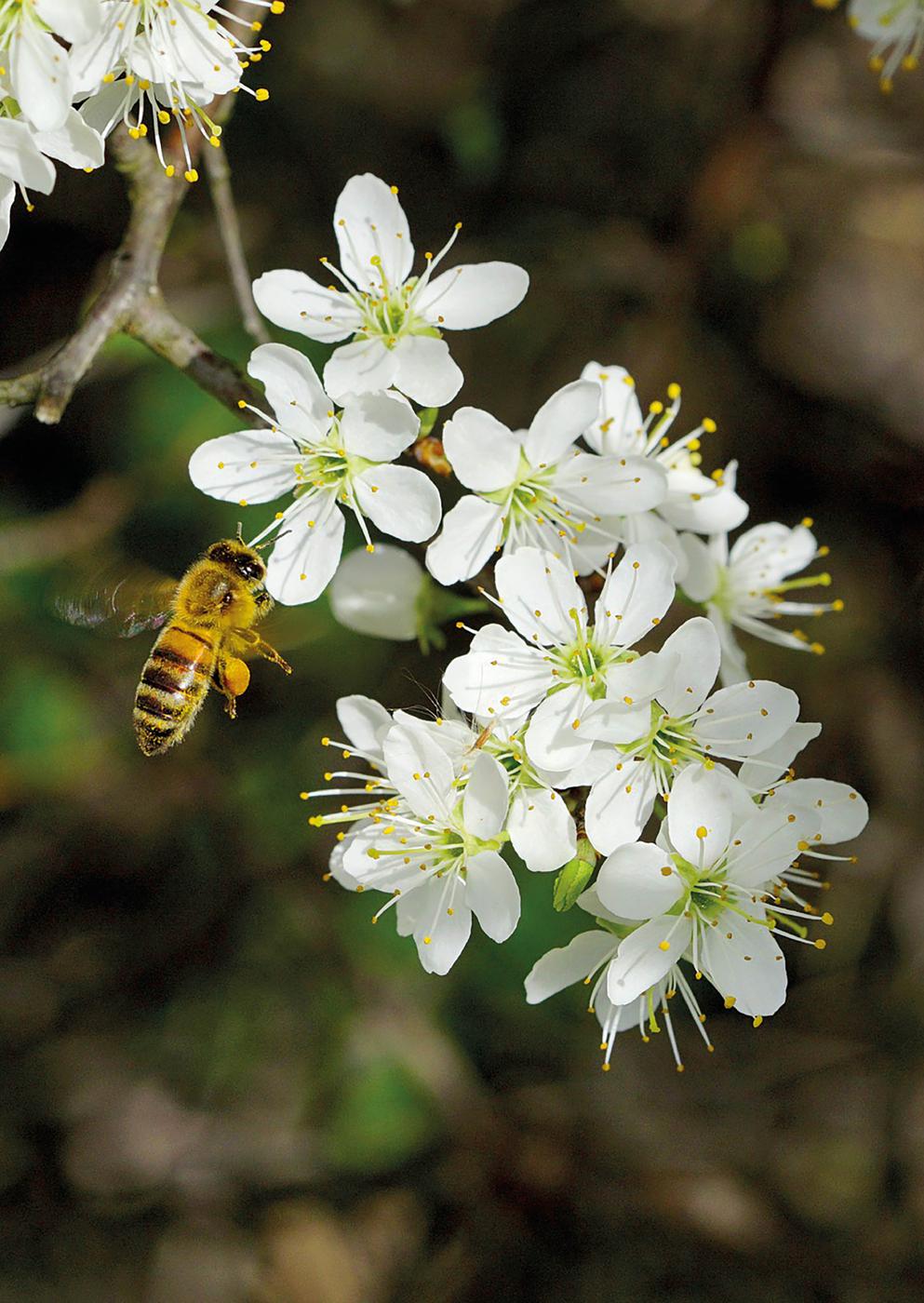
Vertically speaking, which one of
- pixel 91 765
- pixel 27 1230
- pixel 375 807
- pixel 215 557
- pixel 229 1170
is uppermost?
pixel 215 557

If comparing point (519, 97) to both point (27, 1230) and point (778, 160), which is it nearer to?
point (778, 160)

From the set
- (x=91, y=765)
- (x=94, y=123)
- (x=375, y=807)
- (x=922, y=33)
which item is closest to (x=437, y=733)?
(x=375, y=807)

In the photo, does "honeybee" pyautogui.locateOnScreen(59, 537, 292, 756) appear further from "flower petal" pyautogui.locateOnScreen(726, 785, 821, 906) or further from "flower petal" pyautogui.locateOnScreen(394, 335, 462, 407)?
"flower petal" pyautogui.locateOnScreen(726, 785, 821, 906)

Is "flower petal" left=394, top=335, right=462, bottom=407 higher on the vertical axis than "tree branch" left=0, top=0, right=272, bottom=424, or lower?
higher

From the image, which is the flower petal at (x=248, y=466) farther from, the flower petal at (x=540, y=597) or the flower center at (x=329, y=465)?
the flower petal at (x=540, y=597)

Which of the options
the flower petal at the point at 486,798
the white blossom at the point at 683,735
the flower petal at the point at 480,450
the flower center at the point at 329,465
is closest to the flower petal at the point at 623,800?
the white blossom at the point at 683,735

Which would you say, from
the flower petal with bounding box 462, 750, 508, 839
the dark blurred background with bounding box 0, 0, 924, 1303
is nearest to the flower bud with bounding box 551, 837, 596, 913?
the flower petal with bounding box 462, 750, 508, 839

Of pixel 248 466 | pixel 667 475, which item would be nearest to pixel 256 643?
pixel 248 466
